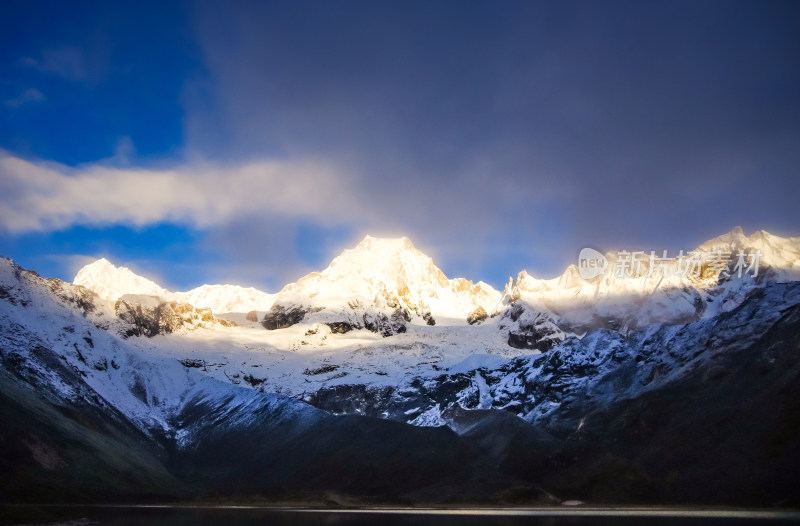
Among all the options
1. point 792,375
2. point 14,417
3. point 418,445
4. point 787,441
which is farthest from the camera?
point 418,445

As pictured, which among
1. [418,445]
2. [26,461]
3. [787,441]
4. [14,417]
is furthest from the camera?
[418,445]

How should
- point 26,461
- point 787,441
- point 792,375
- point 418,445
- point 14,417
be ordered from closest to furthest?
point 787,441, point 792,375, point 26,461, point 14,417, point 418,445

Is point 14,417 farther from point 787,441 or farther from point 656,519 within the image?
point 787,441

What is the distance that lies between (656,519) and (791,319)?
8373 centimetres

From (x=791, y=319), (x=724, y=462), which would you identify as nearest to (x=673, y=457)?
(x=724, y=462)

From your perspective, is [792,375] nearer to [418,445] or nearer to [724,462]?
[724,462]

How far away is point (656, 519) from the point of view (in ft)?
322

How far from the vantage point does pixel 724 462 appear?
132m

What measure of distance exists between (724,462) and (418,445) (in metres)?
85.2

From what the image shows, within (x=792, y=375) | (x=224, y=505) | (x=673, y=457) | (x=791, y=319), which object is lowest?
(x=224, y=505)

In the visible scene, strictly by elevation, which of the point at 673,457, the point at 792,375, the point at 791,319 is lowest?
the point at 673,457

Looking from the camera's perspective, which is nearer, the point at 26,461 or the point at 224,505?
the point at 26,461

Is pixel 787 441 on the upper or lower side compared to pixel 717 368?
lower

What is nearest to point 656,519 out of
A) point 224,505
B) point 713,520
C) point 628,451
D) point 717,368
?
point 713,520
